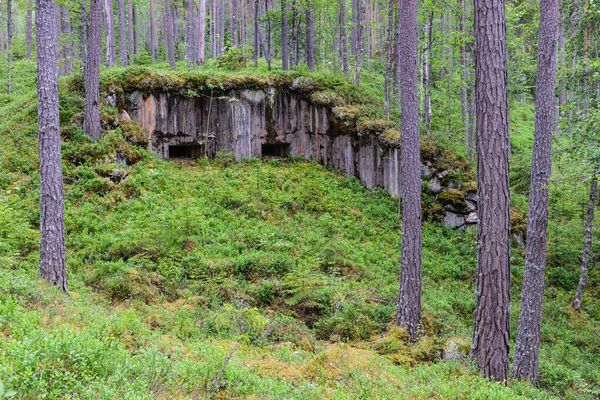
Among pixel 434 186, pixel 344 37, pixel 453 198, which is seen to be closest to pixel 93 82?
pixel 434 186

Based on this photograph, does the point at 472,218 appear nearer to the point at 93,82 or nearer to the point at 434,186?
the point at 434,186

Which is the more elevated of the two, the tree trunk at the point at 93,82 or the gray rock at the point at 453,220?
the tree trunk at the point at 93,82

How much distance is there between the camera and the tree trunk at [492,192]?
5.85 meters

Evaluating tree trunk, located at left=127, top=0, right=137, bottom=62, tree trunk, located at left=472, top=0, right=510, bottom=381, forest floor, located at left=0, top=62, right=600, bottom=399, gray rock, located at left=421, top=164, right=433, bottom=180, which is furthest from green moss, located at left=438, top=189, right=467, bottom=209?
tree trunk, located at left=127, top=0, right=137, bottom=62

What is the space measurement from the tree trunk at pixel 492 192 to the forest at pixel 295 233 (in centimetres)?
3

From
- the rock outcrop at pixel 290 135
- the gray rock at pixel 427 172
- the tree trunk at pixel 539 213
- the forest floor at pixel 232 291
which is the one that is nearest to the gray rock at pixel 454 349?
the forest floor at pixel 232 291

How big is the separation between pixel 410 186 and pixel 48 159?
7258mm

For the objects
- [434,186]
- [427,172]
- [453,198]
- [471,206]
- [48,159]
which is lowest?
[471,206]

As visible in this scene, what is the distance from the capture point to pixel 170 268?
1010 cm

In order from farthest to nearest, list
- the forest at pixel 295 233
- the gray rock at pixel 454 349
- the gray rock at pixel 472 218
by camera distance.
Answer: the gray rock at pixel 472 218, the gray rock at pixel 454 349, the forest at pixel 295 233

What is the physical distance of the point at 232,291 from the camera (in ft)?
31.7

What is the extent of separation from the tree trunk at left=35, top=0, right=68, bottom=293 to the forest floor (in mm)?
505

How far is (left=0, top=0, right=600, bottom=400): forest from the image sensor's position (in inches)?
217

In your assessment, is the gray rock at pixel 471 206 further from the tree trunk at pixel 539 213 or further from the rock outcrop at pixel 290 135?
the tree trunk at pixel 539 213
